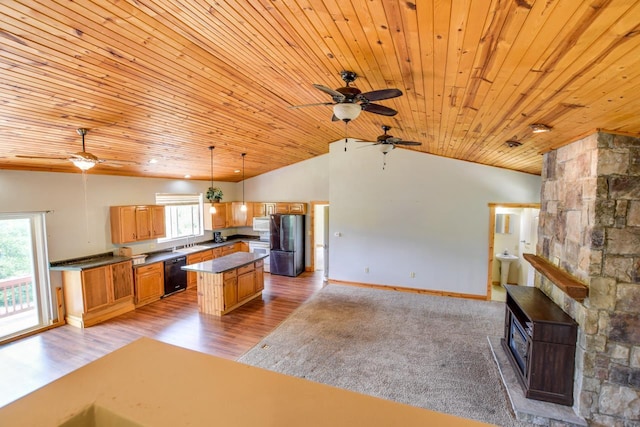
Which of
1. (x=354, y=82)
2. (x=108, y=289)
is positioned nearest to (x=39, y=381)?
(x=108, y=289)

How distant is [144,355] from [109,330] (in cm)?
530

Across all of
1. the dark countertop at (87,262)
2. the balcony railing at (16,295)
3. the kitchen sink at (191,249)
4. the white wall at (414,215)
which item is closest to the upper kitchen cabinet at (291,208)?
the white wall at (414,215)

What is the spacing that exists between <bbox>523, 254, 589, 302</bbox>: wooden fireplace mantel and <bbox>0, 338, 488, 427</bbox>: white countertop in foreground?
3.03m

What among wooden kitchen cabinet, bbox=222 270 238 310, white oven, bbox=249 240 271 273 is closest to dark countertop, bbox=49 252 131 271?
wooden kitchen cabinet, bbox=222 270 238 310

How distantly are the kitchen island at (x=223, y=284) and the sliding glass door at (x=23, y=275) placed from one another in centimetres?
229

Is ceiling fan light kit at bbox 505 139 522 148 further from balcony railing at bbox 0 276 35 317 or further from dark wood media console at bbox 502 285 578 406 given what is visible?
balcony railing at bbox 0 276 35 317

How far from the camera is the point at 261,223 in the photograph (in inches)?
348

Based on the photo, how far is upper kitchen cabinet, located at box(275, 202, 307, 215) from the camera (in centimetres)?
856

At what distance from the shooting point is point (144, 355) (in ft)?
3.35

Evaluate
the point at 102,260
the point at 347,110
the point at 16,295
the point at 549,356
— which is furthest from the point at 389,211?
the point at 16,295

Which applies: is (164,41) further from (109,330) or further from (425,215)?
(425,215)

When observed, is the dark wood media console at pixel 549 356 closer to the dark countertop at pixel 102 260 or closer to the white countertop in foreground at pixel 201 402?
the white countertop in foreground at pixel 201 402

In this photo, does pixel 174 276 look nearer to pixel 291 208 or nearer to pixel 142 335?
pixel 142 335

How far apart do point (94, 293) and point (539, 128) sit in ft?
22.6
